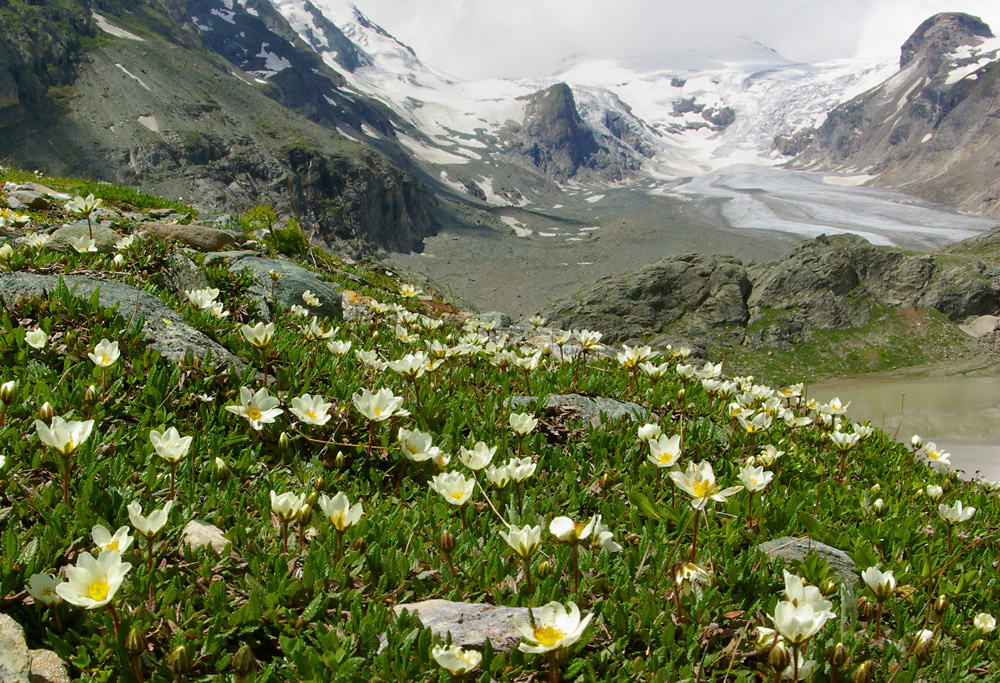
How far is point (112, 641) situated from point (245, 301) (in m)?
4.15

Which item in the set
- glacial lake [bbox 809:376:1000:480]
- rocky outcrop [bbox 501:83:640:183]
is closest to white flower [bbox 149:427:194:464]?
glacial lake [bbox 809:376:1000:480]

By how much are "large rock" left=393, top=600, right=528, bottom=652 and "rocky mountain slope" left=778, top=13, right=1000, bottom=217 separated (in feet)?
439

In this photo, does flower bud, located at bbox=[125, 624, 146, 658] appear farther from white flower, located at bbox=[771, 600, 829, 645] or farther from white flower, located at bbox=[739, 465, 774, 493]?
white flower, located at bbox=[739, 465, 774, 493]

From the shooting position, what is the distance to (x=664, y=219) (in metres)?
104

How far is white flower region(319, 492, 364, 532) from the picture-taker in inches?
73.7

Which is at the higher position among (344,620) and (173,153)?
(344,620)

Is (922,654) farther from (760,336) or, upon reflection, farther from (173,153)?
(173,153)

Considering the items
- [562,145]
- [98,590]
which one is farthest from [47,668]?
[562,145]

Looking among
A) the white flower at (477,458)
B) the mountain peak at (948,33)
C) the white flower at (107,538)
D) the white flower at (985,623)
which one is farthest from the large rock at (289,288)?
the mountain peak at (948,33)

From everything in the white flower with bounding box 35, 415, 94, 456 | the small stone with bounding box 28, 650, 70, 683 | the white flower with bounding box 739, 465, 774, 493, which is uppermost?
the white flower with bounding box 35, 415, 94, 456

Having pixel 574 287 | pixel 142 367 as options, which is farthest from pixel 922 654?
pixel 574 287

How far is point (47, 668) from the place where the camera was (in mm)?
1504

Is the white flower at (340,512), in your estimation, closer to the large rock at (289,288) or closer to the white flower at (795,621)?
the white flower at (795,621)

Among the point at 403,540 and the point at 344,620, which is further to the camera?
the point at 403,540
